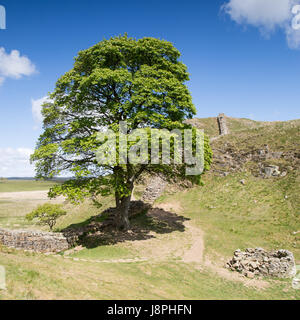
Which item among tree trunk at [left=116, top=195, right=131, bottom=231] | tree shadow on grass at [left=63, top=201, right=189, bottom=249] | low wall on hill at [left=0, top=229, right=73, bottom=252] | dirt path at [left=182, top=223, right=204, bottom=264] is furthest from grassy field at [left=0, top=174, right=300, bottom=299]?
tree trunk at [left=116, top=195, right=131, bottom=231]

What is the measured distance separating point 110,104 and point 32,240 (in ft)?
40.9

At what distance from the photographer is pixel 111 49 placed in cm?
1728

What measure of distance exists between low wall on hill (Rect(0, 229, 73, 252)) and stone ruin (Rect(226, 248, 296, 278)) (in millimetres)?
13343

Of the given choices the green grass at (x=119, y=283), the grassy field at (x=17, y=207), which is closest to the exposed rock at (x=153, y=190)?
the green grass at (x=119, y=283)

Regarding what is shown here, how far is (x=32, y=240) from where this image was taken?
1702 cm

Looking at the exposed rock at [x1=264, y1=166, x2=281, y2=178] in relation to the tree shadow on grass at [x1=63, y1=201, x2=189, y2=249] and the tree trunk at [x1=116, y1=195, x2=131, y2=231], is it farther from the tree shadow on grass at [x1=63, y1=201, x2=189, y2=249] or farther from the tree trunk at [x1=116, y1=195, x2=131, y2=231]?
the tree trunk at [x1=116, y1=195, x2=131, y2=231]

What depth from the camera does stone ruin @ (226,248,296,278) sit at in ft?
43.0

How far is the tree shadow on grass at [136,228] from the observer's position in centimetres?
1845

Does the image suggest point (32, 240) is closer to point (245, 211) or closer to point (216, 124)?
point (245, 211)

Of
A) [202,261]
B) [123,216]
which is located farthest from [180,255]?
[123,216]

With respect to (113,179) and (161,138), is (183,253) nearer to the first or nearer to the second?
(113,179)

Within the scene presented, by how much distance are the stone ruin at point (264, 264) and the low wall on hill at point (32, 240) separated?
43.8 ft

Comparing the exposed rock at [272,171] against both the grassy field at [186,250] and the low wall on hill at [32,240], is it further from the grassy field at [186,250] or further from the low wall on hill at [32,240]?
the low wall on hill at [32,240]

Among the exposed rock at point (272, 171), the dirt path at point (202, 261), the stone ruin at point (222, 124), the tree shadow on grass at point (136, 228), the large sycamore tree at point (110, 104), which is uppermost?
the stone ruin at point (222, 124)
